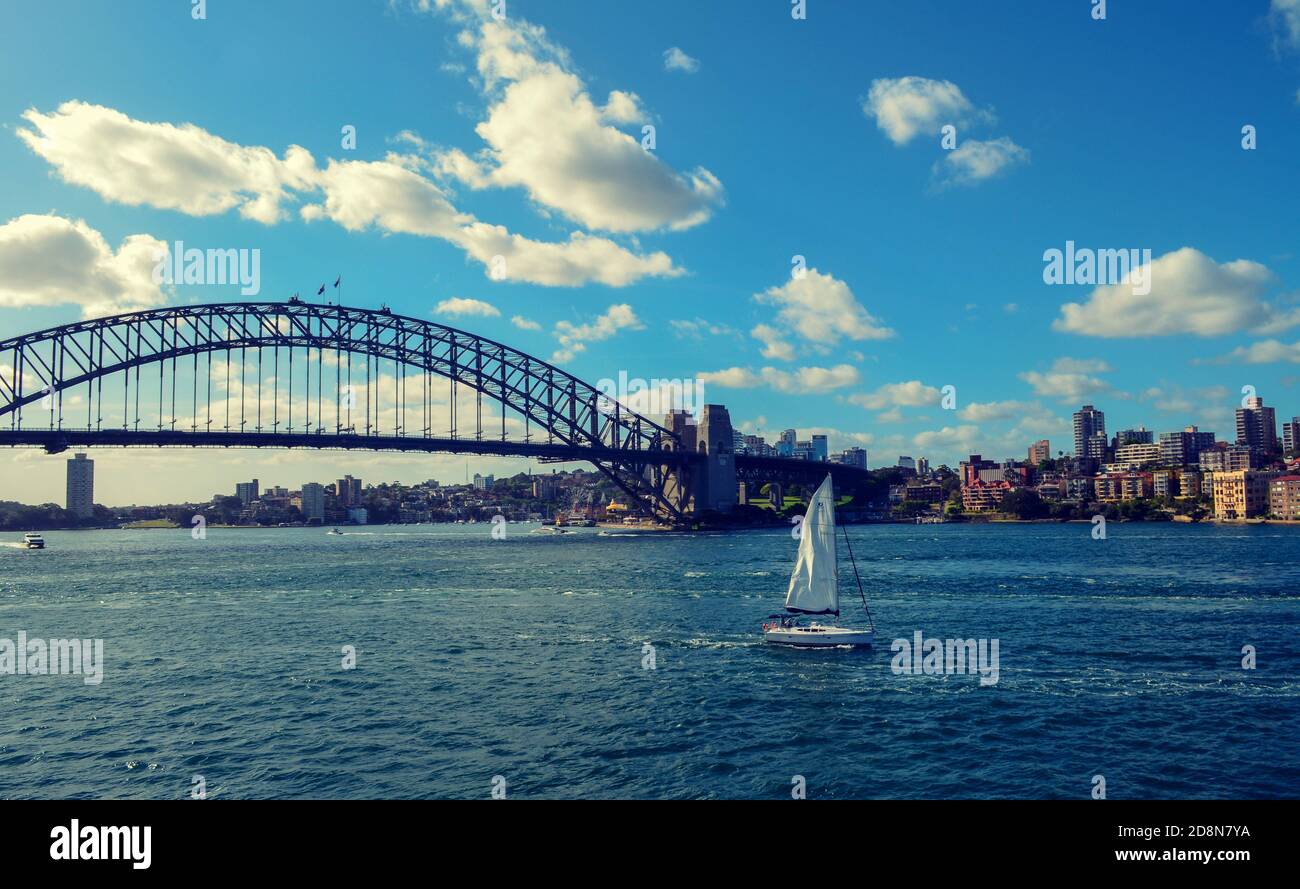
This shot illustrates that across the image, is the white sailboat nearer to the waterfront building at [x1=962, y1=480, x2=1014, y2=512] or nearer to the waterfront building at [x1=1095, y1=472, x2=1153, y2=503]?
the waterfront building at [x1=1095, y1=472, x2=1153, y2=503]

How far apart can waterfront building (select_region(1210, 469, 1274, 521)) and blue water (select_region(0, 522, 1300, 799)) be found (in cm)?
10832

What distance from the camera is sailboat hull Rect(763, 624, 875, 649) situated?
94.1 feet

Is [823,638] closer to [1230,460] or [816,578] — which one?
[816,578]

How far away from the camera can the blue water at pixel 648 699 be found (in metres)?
16.3

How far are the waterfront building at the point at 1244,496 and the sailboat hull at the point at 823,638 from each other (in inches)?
5412

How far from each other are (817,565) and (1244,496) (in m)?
140

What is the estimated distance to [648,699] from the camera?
2205cm

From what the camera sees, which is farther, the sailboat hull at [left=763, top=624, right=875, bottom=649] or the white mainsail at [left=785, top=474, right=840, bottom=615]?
the white mainsail at [left=785, top=474, right=840, bottom=615]

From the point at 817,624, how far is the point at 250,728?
18.7 metres

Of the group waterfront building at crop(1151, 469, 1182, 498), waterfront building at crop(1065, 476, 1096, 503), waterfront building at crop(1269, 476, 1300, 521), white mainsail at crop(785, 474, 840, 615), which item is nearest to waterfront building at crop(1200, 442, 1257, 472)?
waterfront building at crop(1151, 469, 1182, 498)

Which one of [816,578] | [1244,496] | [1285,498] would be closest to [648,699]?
[816,578]

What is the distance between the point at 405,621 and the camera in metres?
36.5

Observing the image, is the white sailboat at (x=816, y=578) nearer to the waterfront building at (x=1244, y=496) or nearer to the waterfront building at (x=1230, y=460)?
the waterfront building at (x=1244, y=496)
